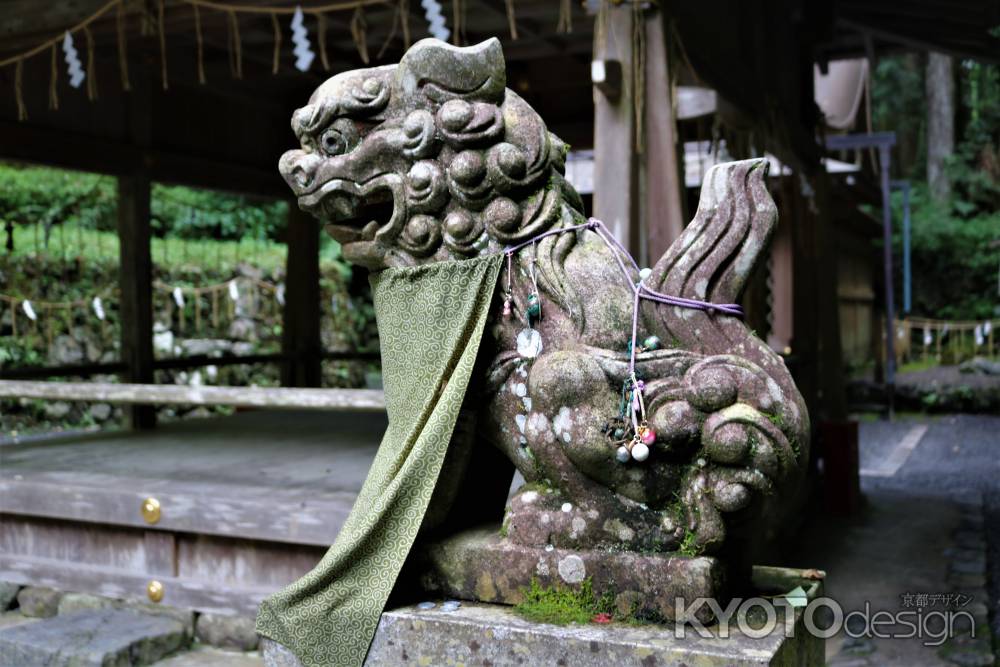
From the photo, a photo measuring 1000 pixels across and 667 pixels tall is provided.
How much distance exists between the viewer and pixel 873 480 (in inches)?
335

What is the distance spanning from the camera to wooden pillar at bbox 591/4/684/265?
13.8ft

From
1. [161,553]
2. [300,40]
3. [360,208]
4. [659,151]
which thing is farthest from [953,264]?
[360,208]

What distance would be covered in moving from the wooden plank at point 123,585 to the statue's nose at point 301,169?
8.09 ft

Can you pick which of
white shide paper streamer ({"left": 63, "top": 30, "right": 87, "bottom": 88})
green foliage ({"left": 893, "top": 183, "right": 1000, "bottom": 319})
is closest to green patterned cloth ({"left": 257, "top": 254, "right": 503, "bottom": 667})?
white shide paper streamer ({"left": 63, "top": 30, "right": 87, "bottom": 88})

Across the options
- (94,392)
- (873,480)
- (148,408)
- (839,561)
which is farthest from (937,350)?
(94,392)

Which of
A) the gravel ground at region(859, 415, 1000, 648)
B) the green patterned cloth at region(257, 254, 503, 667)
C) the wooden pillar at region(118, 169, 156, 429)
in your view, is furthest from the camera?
the wooden pillar at region(118, 169, 156, 429)

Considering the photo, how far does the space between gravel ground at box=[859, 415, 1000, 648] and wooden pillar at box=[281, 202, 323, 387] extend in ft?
17.4

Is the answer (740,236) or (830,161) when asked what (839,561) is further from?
(830,161)

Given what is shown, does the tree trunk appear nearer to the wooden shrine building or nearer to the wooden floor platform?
the wooden shrine building

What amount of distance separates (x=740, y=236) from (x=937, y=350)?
50.7 feet

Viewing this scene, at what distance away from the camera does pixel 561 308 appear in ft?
7.95

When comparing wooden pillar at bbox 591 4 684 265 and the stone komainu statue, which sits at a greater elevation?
wooden pillar at bbox 591 4 684 265

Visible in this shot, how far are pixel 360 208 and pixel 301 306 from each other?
7052 millimetres

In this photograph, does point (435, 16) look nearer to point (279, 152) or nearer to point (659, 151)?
point (659, 151)
